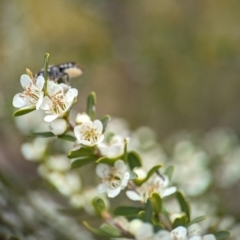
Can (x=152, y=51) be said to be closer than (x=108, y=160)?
No

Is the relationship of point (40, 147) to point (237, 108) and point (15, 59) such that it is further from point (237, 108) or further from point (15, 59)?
point (237, 108)

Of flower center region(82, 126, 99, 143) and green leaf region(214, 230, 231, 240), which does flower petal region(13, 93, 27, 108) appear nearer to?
flower center region(82, 126, 99, 143)

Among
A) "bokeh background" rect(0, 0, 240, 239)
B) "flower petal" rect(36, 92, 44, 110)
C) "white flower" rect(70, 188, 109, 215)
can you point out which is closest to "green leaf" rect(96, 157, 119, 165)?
"flower petal" rect(36, 92, 44, 110)

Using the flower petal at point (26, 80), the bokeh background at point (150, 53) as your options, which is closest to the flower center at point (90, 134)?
the flower petal at point (26, 80)

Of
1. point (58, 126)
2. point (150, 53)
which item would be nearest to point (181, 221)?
point (58, 126)

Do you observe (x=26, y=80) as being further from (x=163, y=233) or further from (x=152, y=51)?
(x=152, y=51)

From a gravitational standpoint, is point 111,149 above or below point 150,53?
below
